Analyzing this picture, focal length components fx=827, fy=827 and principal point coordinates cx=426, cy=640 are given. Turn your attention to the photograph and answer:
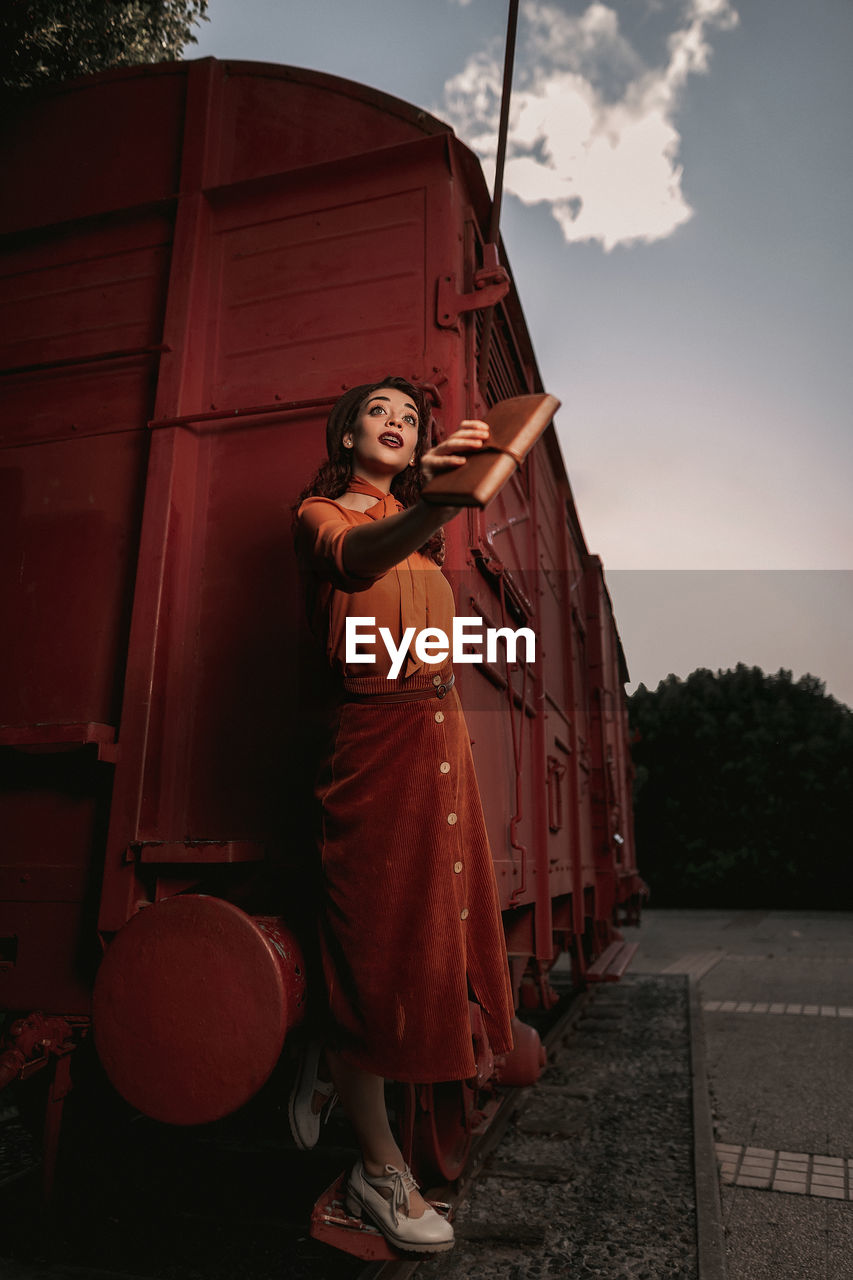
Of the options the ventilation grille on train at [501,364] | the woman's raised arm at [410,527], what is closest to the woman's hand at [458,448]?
the woman's raised arm at [410,527]

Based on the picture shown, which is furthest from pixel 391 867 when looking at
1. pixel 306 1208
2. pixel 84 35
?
pixel 84 35

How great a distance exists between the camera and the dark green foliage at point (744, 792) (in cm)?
1800

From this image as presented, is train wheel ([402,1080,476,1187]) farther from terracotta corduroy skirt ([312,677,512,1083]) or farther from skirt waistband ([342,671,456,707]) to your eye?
skirt waistband ([342,671,456,707])

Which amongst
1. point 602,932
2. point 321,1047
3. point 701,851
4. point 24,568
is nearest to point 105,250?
point 24,568

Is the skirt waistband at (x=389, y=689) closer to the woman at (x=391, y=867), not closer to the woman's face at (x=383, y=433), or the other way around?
the woman at (x=391, y=867)

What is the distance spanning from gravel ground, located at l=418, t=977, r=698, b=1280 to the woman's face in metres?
2.27

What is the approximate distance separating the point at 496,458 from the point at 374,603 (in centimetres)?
58

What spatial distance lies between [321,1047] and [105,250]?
260 cm

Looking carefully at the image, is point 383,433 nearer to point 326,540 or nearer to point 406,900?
point 326,540

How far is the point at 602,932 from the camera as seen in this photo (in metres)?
7.16

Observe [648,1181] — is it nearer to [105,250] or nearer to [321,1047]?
[321,1047]

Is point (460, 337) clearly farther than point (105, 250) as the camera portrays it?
No

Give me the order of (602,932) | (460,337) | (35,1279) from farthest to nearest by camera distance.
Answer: (602,932) < (460,337) < (35,1279)

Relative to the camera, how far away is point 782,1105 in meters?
4.05
